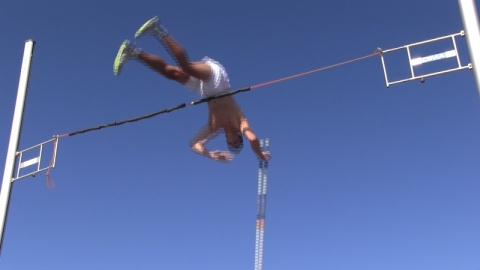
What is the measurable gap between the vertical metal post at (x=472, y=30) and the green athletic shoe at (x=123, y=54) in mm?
3189

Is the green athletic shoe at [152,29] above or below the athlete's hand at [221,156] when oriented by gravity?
above

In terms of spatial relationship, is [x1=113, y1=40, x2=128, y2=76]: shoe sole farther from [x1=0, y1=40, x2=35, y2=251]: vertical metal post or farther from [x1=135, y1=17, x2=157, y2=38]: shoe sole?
[x1=0, y1=40, x2=35, y2=251]: vertical metal post

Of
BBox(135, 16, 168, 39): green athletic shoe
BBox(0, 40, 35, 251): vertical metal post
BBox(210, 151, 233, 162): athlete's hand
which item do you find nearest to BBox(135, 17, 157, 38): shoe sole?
BBox(135, 16, 168, 39): green athletic shoe

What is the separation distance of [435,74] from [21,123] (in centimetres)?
541

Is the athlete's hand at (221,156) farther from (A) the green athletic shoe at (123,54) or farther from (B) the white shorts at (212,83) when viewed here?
(A) the green athletic shoe at (123,54)

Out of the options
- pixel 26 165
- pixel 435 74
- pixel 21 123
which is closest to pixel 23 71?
pixel 21 123

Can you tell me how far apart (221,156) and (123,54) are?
71.1 inches

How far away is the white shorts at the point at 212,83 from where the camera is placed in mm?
7246

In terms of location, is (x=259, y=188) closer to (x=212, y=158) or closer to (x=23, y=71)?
(x=212, y=158)

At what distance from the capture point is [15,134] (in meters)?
8.64

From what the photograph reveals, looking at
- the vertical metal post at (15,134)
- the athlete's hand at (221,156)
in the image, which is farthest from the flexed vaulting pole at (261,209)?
the vertical metal post at (15,134)

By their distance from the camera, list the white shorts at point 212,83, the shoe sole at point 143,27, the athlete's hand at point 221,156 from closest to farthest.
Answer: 1. the shoe sole at point 143,27
2. the white shorts at point 212,83
3. the athlete's hand at point 221,156

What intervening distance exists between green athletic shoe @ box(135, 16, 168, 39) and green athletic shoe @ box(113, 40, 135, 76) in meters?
0.15

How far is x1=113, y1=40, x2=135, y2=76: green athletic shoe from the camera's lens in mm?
6688
